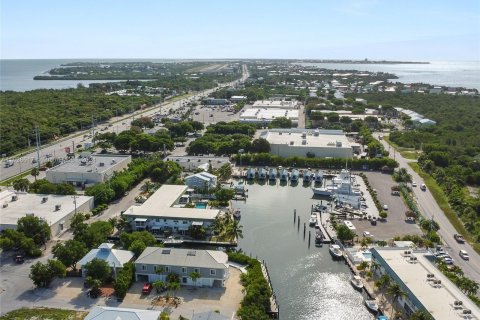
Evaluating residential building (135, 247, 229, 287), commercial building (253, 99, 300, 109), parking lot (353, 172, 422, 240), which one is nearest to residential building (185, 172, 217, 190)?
parking lot (353, 172, 422, 240)

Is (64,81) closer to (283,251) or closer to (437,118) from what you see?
(437,118)

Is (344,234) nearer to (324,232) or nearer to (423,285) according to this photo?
(324,232)

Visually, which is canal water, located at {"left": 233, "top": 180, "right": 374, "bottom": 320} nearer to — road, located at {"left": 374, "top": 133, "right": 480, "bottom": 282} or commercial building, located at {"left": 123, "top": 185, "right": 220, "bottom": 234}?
commercial building, located at {"left": 123, "top": 185, "right": 220, "bottom": 234}

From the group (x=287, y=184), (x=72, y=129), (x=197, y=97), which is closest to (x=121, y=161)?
(x=287, y=184)

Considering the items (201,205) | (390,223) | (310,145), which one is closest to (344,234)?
(390,223)

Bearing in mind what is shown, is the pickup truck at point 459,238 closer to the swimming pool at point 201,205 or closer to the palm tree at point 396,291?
the palm tree at point 396,291

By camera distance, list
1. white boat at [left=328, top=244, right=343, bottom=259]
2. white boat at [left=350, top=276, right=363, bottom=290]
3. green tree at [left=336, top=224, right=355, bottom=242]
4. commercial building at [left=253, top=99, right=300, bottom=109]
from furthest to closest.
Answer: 1. commercial building at [left=253, top=99, right=300, bottom=109]
2. green tree at [left=336, top=224, right=355, bottom=242]
3. white boat at [left=328, top=244, right=343, bottom=259]
4. white boat at [left=350, top=276, right=363, bottom=290]
